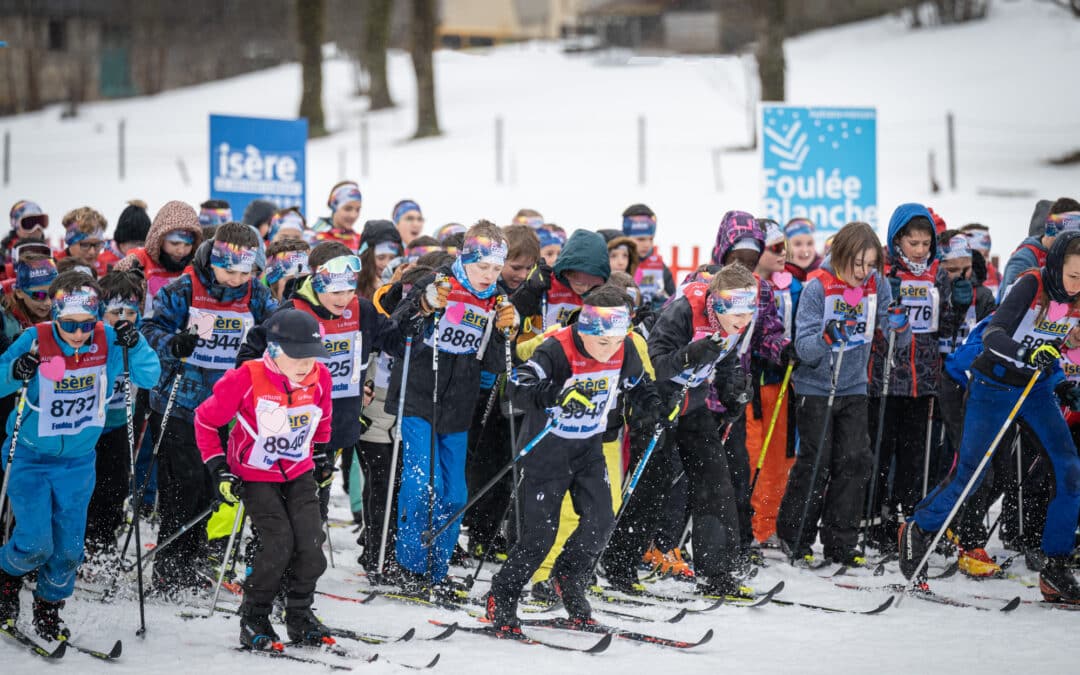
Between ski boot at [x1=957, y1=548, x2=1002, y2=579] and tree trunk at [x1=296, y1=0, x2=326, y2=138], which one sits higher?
tree trunk at [x1=296, y1=0, x2=326, y2=138]

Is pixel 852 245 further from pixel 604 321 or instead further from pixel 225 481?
pixel 225 481

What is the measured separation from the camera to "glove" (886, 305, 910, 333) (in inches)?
299

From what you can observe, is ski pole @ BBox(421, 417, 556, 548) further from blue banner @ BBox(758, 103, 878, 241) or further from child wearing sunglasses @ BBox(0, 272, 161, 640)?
blue banner @ BBox(758, 103, 878, 241)

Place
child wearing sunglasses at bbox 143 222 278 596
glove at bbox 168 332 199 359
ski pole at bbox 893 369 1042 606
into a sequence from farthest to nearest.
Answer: ski pole at bbox 893 369 1042 606, child wearing sunglasses at bbox 143 222 278 596, glove at bbox 168 332 199 359

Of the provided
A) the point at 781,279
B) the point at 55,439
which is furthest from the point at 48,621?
the point at 781,279

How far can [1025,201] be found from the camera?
762 inches

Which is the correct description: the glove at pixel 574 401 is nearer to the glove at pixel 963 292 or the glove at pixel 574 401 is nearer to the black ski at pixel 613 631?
the black ski at pixel 613 631

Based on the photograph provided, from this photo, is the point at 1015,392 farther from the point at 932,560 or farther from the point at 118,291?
the point at 118,291

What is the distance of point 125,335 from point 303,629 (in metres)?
1.69

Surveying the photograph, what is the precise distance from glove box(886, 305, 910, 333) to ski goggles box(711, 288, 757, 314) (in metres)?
1.56

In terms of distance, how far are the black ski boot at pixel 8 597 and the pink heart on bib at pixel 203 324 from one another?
1.52 metres

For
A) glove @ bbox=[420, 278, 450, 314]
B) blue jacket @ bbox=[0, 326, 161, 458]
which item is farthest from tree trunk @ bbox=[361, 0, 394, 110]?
blue jacket @ bbox=[0, 326, 161, 458]

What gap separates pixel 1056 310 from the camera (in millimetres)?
6668

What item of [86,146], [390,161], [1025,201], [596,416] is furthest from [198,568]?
[86,146]
